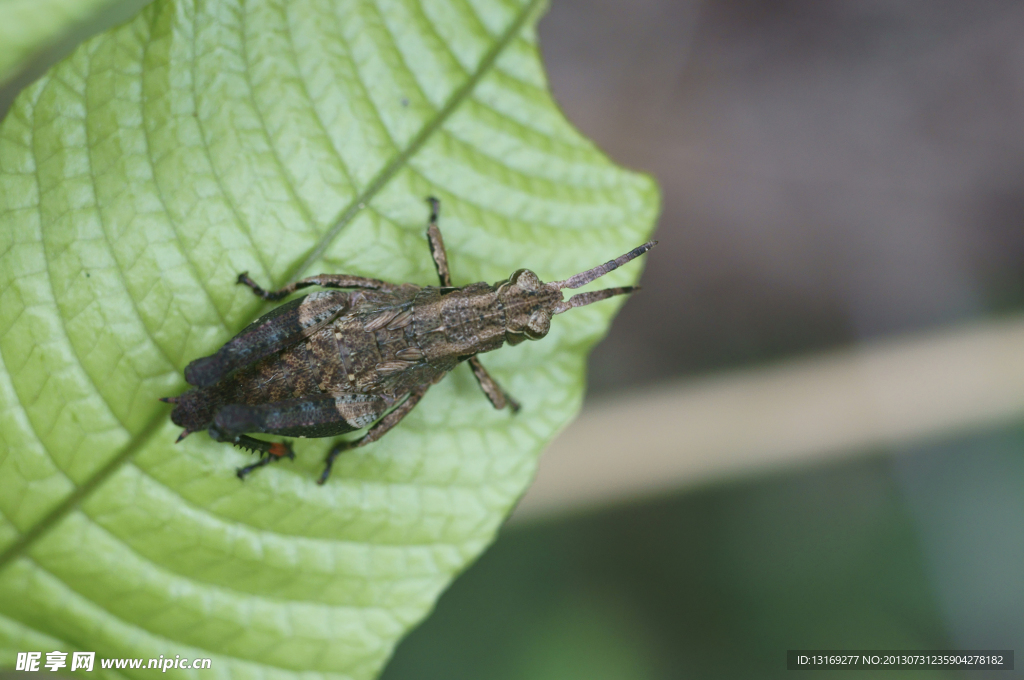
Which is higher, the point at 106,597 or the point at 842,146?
the point at 842,146

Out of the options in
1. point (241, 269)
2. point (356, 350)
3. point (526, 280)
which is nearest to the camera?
point (241, 269)

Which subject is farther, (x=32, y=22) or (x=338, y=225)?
(x=338, y=225)

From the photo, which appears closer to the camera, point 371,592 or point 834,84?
point 371,592

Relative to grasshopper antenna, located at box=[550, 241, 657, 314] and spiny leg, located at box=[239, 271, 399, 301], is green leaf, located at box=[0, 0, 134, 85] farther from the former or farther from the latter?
grasshopper antenna, located at box=[550, 241, 657, 314]

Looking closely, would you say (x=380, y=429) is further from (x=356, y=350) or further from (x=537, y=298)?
(x=537, y=298)

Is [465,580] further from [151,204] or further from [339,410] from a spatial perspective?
[151,204]

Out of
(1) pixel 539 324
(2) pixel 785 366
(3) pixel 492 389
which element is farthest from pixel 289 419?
(2) pixel 785 366

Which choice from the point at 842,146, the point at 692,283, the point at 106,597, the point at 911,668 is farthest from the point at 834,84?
the point at 106,597
